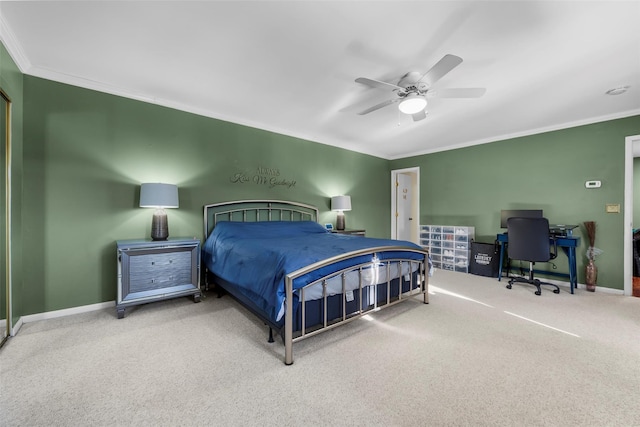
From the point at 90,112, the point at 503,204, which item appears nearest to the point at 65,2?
the point at 90,112

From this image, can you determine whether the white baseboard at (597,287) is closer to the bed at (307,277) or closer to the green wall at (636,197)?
the bed at (307,277)

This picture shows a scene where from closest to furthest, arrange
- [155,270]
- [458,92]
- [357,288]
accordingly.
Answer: [357,288] → [458,92] → [155,270]

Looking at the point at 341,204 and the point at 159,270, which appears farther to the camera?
the point at 341,204

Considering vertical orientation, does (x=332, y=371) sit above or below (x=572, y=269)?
below

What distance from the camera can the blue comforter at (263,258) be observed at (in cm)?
194

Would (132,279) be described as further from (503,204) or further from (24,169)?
(503,204)

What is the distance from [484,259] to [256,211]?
159 inches

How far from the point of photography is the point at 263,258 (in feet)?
7.31

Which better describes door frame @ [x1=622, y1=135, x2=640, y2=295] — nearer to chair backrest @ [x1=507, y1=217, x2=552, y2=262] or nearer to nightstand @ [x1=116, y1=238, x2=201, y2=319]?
chair backrest @ [x1=507, y1=217, x2=552, y2=262]

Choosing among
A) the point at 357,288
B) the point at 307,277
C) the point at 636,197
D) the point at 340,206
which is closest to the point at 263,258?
the point at 307,277

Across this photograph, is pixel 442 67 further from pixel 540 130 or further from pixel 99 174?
pixel 99 174

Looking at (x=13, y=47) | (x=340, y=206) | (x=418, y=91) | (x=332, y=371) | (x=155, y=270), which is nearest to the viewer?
(x=332, y=371)

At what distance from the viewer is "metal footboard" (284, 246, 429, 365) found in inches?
72.6

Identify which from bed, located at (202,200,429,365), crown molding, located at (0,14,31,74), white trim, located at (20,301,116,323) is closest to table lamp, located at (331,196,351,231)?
bed, located at (202,200,429,365)
